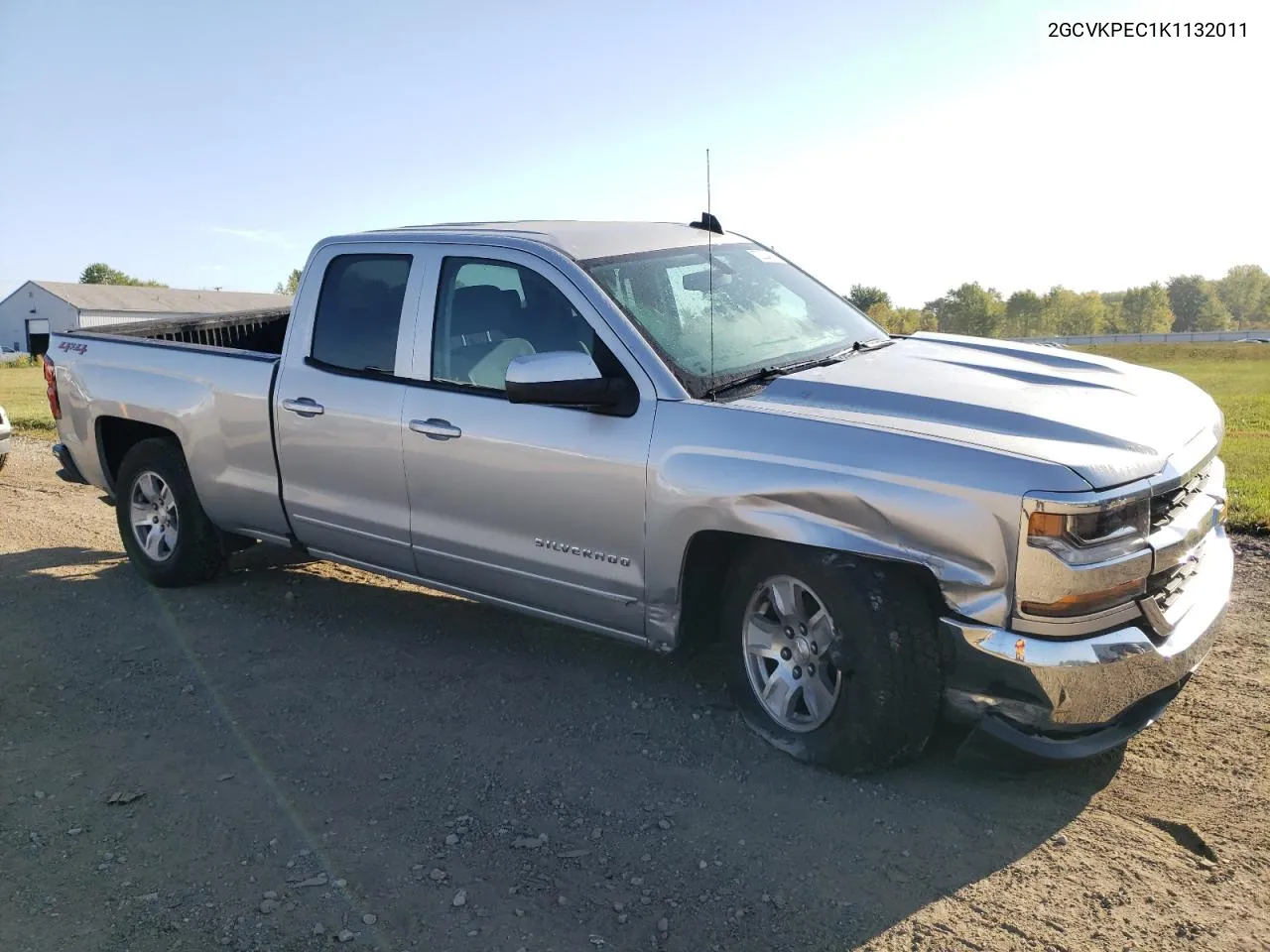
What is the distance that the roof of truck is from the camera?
467 centimetres

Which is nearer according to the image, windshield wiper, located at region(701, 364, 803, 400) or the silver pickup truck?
the silver pickup truck

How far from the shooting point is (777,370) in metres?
4.32

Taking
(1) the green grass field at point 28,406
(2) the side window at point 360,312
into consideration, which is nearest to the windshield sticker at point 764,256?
(2) the side window at point 360,312

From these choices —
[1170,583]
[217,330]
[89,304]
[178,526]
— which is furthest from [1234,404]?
[89,304]

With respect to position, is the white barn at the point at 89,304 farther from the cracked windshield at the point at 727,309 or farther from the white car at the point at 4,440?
the cracked windshield at the point at 727,309

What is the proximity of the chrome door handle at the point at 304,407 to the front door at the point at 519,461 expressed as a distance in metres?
0.62

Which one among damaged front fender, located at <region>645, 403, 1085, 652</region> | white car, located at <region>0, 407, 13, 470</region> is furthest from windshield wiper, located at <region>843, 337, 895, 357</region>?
white car, located at <region>0, 407, 13, 470</region>

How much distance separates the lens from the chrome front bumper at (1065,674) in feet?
10.9

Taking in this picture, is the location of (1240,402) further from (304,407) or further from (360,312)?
(304,407)

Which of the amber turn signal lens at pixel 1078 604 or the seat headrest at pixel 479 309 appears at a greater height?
the seat headrest at pixel 479 309

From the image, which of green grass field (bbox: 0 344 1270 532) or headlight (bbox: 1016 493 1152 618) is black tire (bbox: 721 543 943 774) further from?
green grass field (bbox: 0 344 1270 532)

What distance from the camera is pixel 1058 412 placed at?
3.71 meters

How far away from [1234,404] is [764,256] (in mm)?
14727

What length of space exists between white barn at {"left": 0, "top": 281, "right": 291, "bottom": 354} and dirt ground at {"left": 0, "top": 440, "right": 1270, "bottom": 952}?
68639mm
